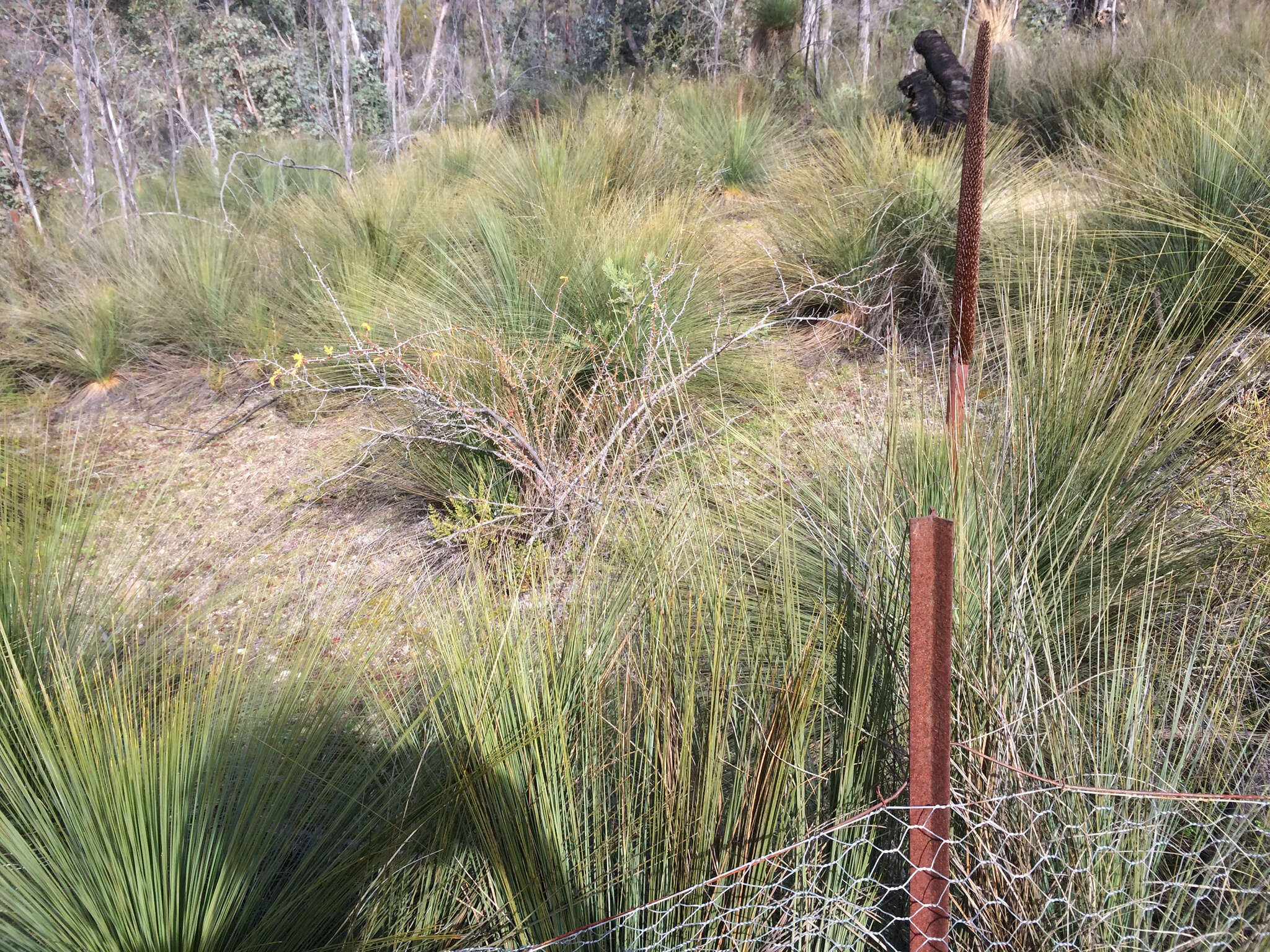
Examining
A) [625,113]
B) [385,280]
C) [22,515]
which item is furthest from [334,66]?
[22,515]

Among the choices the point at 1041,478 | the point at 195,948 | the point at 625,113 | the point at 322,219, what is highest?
the point at 625,113

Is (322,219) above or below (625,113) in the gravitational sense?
below

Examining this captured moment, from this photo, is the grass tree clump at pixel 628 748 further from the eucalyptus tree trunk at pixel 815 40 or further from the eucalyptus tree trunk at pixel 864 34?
the eucalyptus tree trunk at pixel 815 40

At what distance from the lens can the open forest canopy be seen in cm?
152

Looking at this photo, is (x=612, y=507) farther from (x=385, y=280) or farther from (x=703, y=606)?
(x=385, y=280)

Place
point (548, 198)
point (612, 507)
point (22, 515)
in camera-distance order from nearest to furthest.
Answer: point (612, 507) → point (22, 515) → point (548, 198)

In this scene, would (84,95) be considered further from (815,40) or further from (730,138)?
(815,40)

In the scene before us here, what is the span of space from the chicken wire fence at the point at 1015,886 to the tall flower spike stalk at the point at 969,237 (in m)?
0.74

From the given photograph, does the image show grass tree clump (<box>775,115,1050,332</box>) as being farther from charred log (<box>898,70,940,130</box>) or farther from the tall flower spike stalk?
the tall flower spike stalk

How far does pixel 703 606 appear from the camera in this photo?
1890mm

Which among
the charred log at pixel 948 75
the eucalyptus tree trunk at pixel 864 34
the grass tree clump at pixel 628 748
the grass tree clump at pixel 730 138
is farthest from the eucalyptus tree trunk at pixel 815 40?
the grass tree clump at pixel 628 748

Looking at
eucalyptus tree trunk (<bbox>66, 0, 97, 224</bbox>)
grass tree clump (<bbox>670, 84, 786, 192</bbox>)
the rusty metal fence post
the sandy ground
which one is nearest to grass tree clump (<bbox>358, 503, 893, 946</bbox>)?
the rusty metal fence post

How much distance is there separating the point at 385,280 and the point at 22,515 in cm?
275

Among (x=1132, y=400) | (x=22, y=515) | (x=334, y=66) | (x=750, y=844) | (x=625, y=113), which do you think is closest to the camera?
(x=750, y=844)
